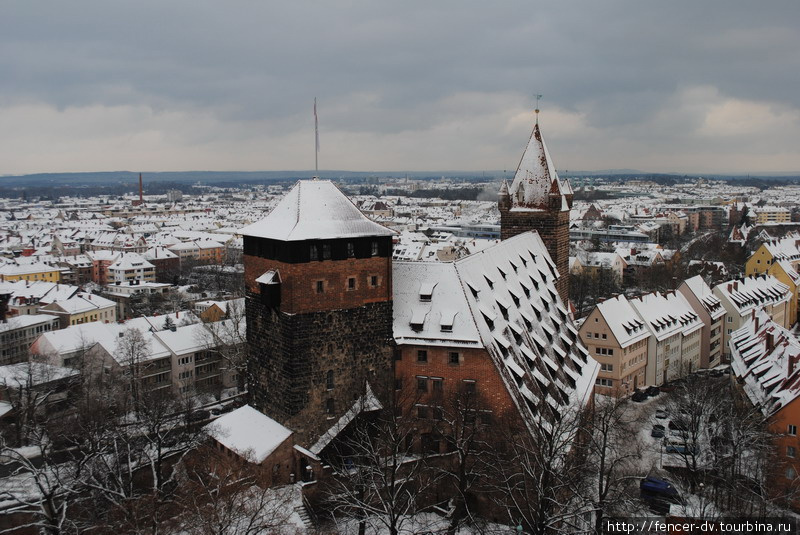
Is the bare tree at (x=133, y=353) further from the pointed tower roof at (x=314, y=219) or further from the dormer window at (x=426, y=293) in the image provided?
the dormer window at (x=426, y=293)

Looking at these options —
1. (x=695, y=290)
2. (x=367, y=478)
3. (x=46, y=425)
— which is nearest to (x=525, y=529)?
(x=367, y=478)

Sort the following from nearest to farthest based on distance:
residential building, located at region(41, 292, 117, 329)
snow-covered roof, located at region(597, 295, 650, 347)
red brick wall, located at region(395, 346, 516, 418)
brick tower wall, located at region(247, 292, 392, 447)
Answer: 1. brick tower wall, located at region(247, 292, 392, 447)
2. red brick wall, located at region(395, 346, 516, 418)
3. snow-covered roof, located at region(597, 295, 650, 347)
4. residential building, located at region(41, 292, 117, 329)

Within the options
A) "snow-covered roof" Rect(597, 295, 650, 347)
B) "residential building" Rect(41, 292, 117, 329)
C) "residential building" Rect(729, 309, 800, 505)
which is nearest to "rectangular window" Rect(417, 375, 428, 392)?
"residential building" Rect(729, 309, 800, 505)

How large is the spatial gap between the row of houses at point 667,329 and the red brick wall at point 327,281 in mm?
27925

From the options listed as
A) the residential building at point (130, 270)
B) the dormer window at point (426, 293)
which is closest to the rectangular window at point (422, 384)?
the dormer window at point (426, 293)

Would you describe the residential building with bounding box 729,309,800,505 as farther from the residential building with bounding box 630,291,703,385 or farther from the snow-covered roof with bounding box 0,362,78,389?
the snow-covered roof with bounding box 0,362,78,389

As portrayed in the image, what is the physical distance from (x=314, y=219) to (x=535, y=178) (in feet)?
92.8

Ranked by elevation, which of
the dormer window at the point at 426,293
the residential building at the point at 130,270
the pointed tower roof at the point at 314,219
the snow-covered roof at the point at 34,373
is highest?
the pointed tower roof at the point at 314,219

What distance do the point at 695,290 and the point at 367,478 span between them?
2235 inches

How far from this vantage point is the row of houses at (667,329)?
225ft

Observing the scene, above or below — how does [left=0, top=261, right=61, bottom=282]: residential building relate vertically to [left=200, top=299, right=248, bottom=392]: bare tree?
below

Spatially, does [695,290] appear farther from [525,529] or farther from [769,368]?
[525,529]

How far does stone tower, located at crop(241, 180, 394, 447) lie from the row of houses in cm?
2763

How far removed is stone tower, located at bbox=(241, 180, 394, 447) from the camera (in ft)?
135
